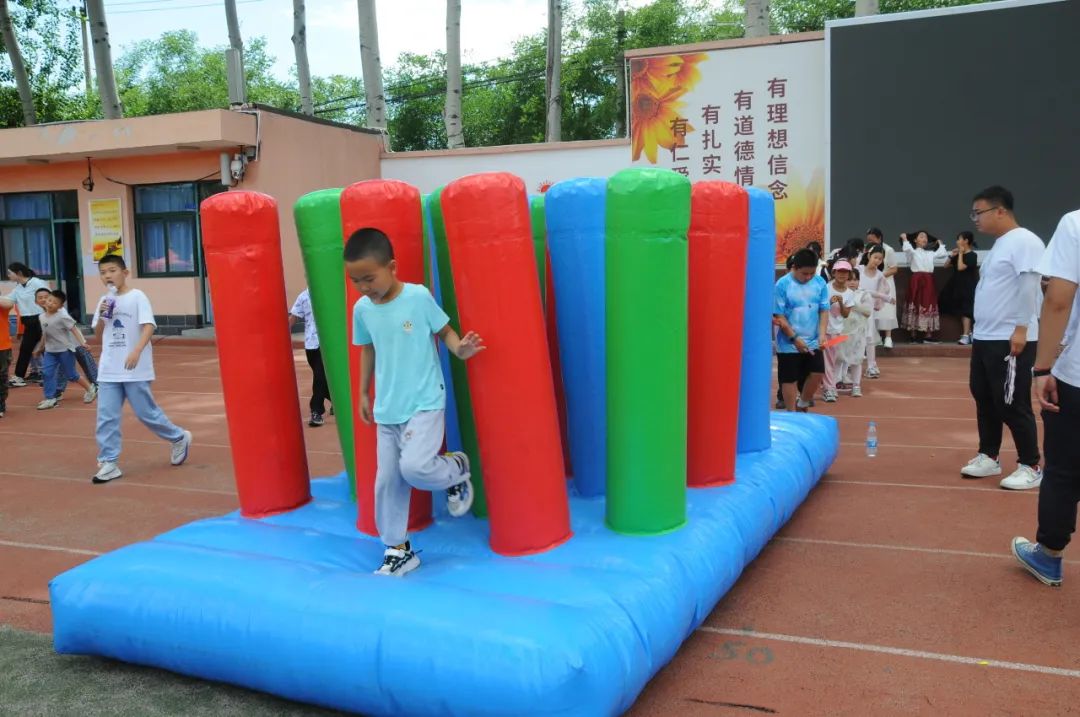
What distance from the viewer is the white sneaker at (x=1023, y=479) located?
18.7 ft

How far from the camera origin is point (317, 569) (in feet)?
11.6

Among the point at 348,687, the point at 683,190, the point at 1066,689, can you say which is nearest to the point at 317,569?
the point at 348,687

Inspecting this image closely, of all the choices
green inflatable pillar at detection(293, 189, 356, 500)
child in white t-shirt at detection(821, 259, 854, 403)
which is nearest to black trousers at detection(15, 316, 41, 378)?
green inflatable pillar at detection(293, 189, 356, 500)

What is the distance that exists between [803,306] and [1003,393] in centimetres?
221

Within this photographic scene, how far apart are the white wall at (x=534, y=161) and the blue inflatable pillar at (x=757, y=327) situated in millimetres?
11759

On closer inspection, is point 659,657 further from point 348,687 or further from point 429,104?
point 429,104

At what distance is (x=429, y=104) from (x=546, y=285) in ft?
135

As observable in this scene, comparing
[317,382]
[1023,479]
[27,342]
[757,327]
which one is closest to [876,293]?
[1023,479]

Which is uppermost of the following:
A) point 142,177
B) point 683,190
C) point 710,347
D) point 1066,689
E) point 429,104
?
point 429,104

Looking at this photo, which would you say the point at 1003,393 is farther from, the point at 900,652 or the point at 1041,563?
the point at 900,652

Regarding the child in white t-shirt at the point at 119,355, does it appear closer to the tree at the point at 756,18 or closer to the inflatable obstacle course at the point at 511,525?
the inflatable obstacle course at the point at 511,525

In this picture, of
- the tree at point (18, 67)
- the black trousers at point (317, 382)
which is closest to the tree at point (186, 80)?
the tree at point (18, 67)

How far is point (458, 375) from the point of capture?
14.1 ft

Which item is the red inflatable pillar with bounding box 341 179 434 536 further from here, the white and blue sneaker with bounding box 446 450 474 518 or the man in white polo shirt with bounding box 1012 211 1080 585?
the man in white polo shirt with bounding box 1012 211 1080 585
